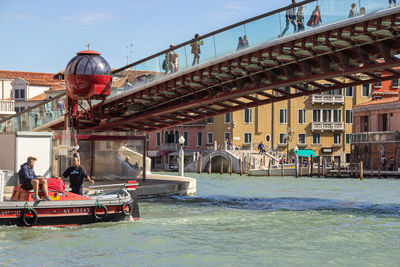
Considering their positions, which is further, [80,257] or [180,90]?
[180,90]

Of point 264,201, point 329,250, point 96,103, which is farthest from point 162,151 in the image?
point 329,250

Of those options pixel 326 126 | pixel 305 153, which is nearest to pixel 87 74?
pixel 305 153

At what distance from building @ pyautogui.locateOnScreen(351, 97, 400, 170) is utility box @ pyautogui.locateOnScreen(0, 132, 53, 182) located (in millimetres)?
27781

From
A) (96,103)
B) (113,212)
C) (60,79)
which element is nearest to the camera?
(113,212)

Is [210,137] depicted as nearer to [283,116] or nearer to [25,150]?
[283,116]

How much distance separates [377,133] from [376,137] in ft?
1.01

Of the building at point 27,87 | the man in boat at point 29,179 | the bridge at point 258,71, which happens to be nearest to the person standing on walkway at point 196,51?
the bridge at point 258,71

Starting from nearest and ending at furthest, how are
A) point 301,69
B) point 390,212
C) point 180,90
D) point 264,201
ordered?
point 390,212 < point 301,69 < point 264,201 < point 180,90

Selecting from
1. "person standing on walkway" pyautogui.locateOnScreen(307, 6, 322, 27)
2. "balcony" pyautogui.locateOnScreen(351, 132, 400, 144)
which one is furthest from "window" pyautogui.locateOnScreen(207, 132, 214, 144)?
"person standing on walkway" pyautogui.locateOnScreen(307, 6, 322, 27)

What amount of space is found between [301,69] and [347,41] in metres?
3.50

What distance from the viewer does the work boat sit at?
1609cm

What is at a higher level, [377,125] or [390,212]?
[377,125]

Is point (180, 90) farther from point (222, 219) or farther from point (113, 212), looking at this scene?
point (113, 212)

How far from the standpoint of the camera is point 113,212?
1728 centimetres
